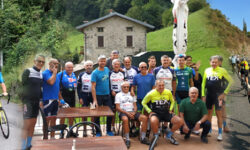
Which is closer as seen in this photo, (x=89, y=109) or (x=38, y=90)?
(x=38, y=90)

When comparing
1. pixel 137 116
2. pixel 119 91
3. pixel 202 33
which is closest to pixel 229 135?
pixel 202 33

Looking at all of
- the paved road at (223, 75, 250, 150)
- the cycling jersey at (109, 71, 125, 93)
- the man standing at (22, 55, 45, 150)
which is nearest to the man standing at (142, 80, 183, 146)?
the cycling jersey at (109, 71, 125, 93)

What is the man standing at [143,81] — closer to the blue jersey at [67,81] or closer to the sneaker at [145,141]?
the sneaker at [145,141]

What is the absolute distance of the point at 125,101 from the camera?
7.43 feet

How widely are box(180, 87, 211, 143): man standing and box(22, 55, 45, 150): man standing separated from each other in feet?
3.59

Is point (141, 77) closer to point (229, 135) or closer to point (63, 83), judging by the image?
point (63, 83)

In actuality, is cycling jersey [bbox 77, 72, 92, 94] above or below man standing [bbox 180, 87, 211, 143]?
above

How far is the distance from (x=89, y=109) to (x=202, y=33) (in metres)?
1.70

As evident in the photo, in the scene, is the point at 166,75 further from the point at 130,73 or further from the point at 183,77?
the point at 130,73

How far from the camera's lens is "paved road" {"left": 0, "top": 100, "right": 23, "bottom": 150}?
4.64 ft

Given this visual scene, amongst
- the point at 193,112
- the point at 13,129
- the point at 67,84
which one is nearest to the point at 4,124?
the point at 13,129

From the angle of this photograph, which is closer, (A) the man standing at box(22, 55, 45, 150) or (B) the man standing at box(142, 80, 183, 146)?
(A) the man standing at box(22, 55, 45, 150)

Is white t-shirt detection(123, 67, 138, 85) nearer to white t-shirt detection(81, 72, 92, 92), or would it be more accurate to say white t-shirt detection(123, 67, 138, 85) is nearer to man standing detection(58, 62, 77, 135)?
white t-shirt detection(81, 72, 92, 92)

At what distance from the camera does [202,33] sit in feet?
2.52
